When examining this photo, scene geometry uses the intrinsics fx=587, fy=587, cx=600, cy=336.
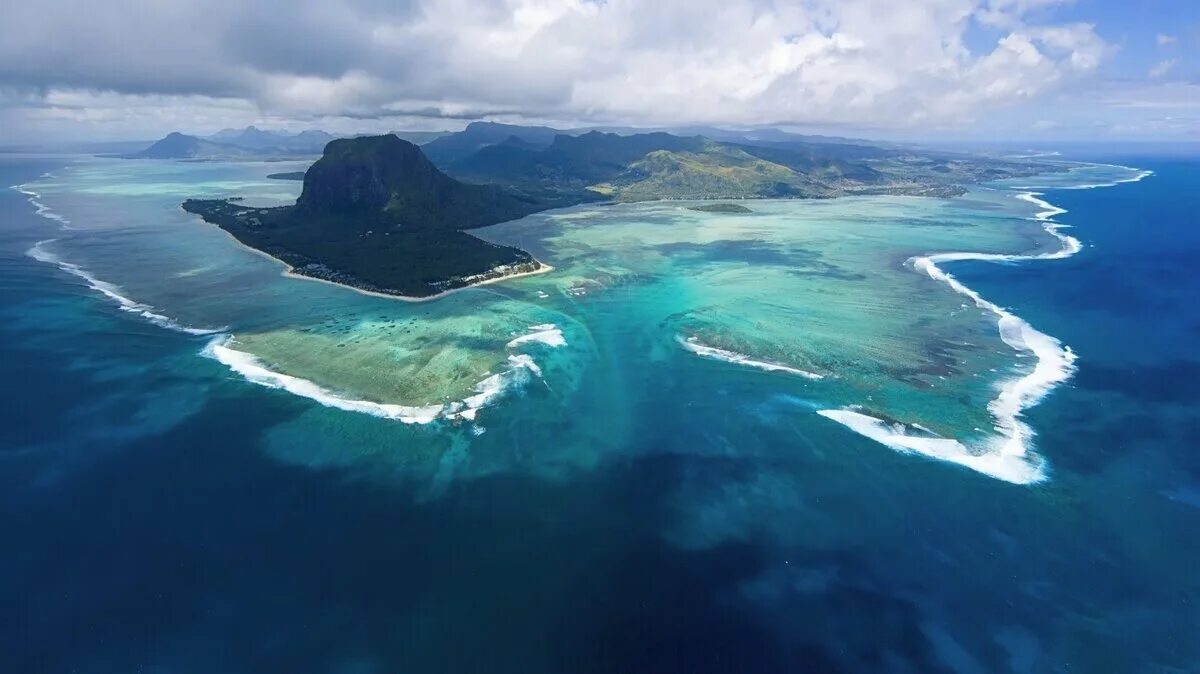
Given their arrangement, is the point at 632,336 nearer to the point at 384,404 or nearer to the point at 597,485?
the point at 384,404

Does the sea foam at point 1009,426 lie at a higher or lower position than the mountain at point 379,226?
lower

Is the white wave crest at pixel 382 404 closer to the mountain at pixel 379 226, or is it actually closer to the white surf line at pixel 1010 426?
the mountain at pixel 379 226

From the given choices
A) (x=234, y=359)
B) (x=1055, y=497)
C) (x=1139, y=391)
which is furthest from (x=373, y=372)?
(x=1139, y=391)

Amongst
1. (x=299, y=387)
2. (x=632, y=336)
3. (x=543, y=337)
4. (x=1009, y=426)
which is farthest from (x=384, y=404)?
(x=1009, y=426)

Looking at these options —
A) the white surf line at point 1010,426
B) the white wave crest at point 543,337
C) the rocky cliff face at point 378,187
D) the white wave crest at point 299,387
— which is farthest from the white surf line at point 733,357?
the rocky cliff face at point 378,187

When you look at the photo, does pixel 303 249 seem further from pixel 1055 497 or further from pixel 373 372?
pixel 1055 497

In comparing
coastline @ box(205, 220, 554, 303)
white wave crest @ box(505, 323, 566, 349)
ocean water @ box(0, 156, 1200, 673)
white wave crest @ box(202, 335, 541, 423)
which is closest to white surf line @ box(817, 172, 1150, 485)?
ocean water @ box(0, 156, 1200, 673)

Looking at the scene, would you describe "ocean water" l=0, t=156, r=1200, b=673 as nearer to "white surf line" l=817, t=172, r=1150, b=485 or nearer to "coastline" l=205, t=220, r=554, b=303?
"white surf line" l=817, t=172, r=1150, b=485
